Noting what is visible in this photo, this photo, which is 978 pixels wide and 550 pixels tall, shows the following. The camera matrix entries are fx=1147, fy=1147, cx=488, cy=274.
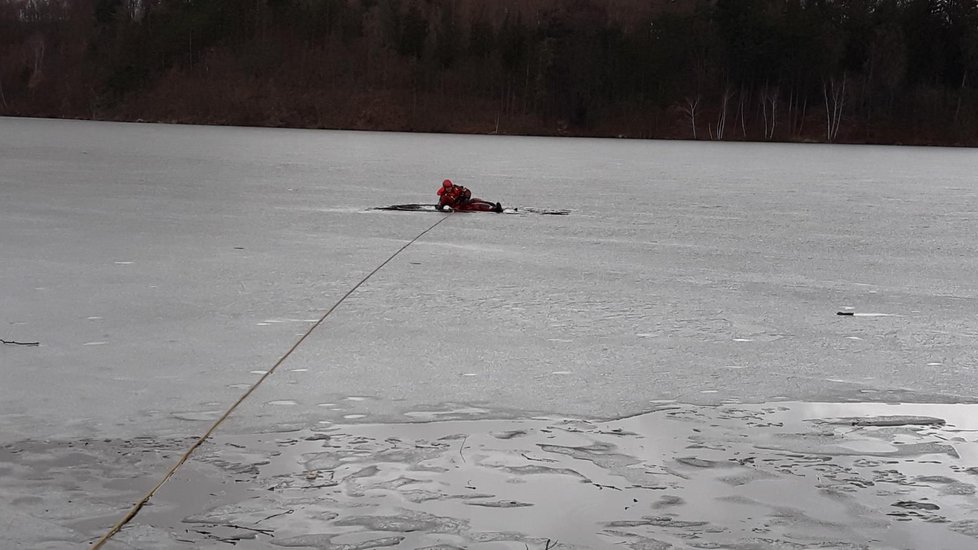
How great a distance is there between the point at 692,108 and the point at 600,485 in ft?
367

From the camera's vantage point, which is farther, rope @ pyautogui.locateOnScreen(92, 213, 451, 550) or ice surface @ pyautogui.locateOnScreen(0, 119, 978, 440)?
ice surface @ pyautogui.locateOnScreen(0, 119, 978, 440)

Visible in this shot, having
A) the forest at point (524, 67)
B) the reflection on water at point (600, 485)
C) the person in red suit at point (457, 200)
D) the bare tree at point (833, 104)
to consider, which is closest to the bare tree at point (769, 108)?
the forest at point (524, 67)

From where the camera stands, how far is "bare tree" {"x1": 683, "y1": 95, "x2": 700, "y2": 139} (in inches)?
4469

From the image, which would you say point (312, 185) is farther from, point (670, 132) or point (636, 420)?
point (670, 132)

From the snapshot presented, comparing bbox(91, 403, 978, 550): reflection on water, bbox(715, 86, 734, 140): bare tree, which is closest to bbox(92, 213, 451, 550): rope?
bbox(91, 403, 978, 550): reflection on water

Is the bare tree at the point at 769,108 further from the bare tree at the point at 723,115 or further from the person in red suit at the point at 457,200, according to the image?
the person in red suit at the point at 457,200

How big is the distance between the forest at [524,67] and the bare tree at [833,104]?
282 mm

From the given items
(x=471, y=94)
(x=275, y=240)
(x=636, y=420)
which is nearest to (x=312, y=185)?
(x=275, y=240)

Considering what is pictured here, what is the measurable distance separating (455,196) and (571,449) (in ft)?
39.4

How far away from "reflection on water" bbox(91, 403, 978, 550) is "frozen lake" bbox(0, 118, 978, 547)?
372mm

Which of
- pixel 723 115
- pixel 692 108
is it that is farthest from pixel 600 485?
pixel 692 108

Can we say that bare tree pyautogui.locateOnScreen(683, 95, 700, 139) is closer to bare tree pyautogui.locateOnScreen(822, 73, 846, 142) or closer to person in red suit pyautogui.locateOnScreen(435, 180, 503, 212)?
bare tree pyautogui.locateOnScreen(822, 73, 846, 142)

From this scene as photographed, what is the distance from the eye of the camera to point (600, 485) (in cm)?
443

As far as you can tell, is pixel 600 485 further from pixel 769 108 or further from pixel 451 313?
pixel 769 108
